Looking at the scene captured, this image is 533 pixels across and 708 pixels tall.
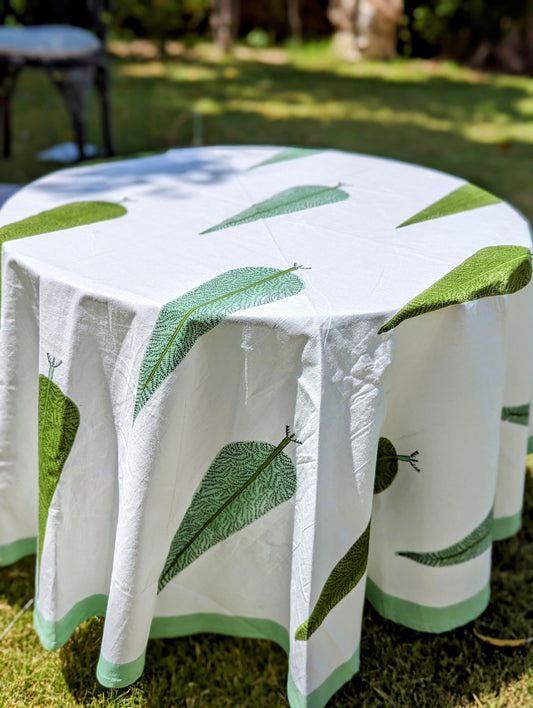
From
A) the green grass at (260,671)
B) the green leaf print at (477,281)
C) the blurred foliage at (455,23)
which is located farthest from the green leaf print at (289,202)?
the blurred foliage at (455,23)

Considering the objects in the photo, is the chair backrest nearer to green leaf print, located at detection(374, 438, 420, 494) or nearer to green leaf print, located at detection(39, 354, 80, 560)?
green leaf print, located at detection(39, 354, 80, 560)

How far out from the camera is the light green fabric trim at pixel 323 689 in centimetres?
129

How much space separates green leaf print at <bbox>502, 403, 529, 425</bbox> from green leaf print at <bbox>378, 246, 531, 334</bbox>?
30cm

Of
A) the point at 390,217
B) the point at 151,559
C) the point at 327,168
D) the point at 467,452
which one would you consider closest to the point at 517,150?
the point at 327,168

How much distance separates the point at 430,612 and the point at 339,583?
12.8 inches

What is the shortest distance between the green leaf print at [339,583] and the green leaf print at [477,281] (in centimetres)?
39

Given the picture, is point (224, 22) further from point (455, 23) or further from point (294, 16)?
point (455, 23)

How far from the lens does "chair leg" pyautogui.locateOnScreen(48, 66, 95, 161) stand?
3.70 meters

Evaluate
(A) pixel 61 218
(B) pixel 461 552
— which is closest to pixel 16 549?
(A) pixel 61 218

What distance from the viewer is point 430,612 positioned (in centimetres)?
149

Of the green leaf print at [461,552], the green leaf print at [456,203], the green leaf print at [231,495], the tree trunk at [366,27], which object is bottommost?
the green leaf print at [461,552]

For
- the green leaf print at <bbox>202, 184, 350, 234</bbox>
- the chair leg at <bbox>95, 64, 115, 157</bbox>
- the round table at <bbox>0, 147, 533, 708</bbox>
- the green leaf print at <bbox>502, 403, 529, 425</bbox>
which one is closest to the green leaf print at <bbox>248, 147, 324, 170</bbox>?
the green leaf print at <bbox>202, 184, 350, 234</bbox>

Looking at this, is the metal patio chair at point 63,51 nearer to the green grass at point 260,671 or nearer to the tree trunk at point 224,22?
the green grass at point 260,671

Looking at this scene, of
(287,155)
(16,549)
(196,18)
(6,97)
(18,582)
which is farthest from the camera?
A: (196,18)
